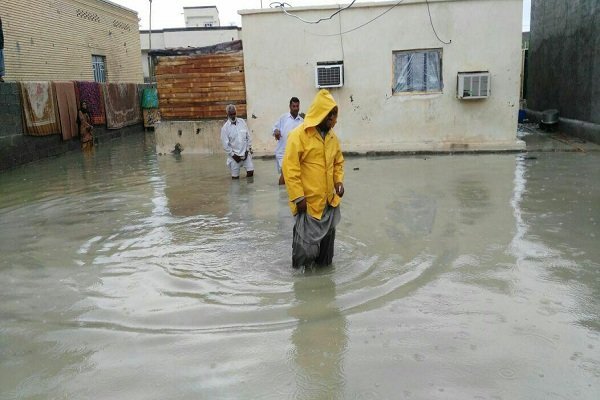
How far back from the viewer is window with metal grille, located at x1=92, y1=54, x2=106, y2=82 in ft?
72.1

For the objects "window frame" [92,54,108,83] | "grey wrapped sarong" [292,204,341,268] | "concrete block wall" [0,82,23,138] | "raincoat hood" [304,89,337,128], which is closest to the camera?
"raincoat hood" [304,89,337,128]

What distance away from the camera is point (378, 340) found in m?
3.72

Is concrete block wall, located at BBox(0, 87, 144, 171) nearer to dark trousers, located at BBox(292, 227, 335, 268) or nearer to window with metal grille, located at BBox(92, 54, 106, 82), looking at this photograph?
window with metal grille, located at BBox(92, 54, 106, 82)

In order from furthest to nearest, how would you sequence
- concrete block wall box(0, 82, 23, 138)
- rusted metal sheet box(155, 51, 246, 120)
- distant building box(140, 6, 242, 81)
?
distant building box(140, 6, 242, 81), rusted metal sheet box(155, 51, 246, 120), concrete block wall box(0, 82, 23, 138)

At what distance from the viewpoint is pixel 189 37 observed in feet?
114

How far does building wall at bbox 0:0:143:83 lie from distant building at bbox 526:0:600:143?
15608 millimetres

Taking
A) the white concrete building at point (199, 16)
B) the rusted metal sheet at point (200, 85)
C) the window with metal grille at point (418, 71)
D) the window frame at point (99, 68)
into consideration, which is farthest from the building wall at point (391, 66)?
the white concrete building at point (199, 16)

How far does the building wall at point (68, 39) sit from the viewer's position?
16703 mm

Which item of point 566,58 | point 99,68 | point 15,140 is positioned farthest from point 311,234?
point 99,68

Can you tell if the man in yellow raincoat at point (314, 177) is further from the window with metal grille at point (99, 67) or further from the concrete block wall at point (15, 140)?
the window with metal grille at point (99, 67)

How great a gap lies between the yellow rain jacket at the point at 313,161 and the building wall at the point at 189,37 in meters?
29.3

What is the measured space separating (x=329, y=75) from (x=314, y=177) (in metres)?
7.98

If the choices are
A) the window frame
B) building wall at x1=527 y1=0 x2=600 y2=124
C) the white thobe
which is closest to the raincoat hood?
the white thobe

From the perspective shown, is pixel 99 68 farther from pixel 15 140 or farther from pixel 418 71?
pixel 418 71
